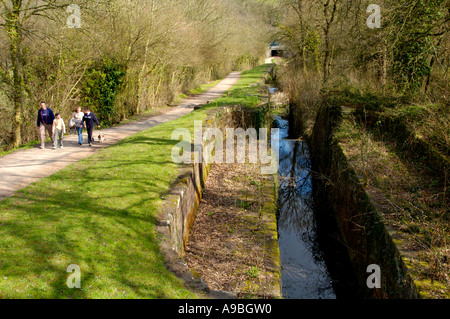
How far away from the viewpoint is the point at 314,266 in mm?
8656

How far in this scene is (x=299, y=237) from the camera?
10117 millimetres

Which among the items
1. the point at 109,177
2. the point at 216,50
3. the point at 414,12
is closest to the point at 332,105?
the point at 414,12

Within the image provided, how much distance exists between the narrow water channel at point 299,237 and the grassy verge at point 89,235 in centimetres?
360

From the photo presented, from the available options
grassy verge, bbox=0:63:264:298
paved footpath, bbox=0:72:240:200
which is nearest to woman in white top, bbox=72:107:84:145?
paved footpath, bbox=0:72:240:200

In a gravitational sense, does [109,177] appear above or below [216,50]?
below

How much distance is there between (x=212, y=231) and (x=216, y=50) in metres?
27.0

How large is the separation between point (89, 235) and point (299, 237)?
21.5ft

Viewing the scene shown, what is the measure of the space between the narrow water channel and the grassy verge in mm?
3600

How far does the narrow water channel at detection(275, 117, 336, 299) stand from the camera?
25.5 ft

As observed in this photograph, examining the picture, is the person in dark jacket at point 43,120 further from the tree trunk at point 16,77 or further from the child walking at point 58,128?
the tree trunk at point 16,77

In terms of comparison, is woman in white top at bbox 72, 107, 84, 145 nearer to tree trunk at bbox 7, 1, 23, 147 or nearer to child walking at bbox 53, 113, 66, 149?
child walking at bbox 53, 113, 66, 149

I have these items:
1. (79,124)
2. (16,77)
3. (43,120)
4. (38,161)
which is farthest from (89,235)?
(16,77)

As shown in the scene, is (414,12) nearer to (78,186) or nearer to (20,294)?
(78,186)

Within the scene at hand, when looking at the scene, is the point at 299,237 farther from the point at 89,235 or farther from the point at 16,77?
the point at 16,77
